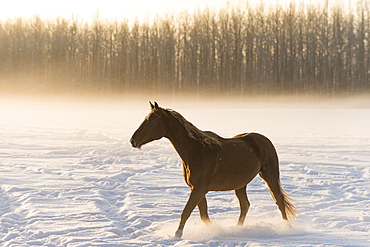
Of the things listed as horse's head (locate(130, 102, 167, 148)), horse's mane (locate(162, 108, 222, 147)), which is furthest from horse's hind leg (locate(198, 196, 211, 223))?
horse's head (locate(130, 102, 167, 148))

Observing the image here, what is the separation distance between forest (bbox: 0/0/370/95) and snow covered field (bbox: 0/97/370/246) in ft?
99.9

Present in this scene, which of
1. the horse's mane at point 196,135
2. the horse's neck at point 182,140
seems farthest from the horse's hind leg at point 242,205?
the horse's neck at point 182,140

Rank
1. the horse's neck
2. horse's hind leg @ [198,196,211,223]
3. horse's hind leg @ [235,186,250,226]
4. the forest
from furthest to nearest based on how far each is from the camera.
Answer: the forest < horse's hind leg @ [235,186,250,226] < horse's hind leg @ [198,196,211,223] < the horse's neck

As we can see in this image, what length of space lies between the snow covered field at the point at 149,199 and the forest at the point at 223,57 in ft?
99.9

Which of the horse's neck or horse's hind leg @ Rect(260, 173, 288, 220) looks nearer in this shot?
the horse's neck

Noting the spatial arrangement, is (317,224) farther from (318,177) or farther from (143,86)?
(143,86)

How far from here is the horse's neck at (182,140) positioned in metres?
5.12

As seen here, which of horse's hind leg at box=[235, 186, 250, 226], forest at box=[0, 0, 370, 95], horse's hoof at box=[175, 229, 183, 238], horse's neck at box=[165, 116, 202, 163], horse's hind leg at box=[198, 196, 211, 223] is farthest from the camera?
forest at box=[0, 0, 370, 95]

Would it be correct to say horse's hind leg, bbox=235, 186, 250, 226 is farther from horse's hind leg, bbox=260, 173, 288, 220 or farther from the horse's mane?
the horse's mane

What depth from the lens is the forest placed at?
1703 inches

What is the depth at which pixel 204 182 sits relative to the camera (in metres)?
5.01

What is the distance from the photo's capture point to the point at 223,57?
44.7 m

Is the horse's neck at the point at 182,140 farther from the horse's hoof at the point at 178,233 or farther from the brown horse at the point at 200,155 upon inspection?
the horse's hoof at the point at 178,233

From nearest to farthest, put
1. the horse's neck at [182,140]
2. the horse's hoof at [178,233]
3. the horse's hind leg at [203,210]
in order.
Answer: the horse's hoof at [178,233] → the horse's neck at [182,140] → the horse's hind leg at [203,210]
